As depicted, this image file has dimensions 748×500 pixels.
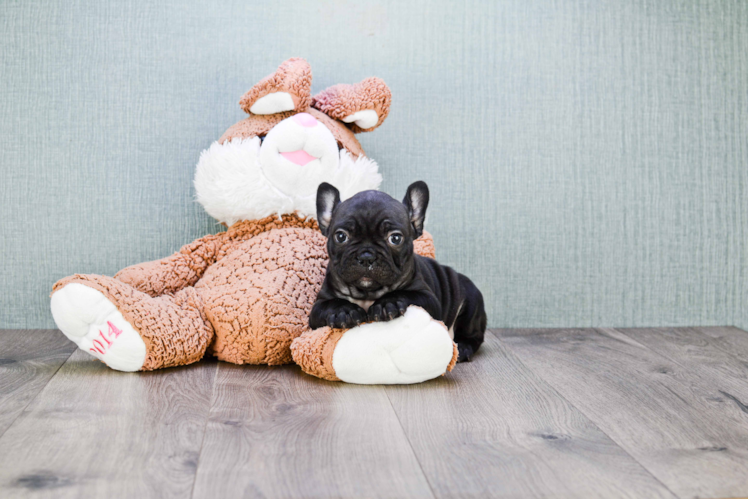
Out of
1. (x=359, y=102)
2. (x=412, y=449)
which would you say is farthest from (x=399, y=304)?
(x=359, y=102)

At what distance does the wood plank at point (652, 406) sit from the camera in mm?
1009

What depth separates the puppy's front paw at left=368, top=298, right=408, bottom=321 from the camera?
4.53 ft

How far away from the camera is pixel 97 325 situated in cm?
145

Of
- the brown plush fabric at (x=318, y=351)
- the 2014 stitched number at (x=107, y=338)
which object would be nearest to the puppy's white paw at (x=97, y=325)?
the 2014 stitched number at (x=107, y=338)

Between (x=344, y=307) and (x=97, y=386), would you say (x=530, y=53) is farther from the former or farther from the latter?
(x=97, y=386)

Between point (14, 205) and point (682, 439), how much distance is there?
74.6 inches

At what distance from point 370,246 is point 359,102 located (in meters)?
0.55

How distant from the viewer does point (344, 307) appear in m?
1.42

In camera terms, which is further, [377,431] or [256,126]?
[256,126]

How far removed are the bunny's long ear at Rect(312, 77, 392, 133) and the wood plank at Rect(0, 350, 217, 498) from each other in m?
0.79

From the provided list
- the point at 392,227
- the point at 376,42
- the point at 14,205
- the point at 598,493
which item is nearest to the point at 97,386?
the point at 392,227

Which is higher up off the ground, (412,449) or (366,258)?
(366,258)

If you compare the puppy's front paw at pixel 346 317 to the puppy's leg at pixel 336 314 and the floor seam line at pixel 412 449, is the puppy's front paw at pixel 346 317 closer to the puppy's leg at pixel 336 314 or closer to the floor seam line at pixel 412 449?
the puppy's leg at pixel 336 314

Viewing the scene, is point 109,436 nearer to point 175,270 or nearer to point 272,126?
point 175,270
